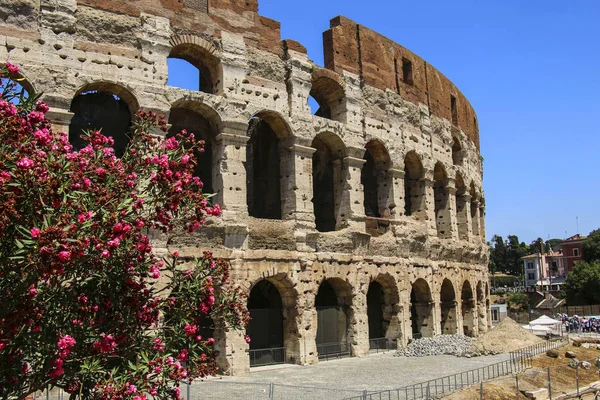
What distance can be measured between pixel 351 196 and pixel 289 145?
9.18 ft

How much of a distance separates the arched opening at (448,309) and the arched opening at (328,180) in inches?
246

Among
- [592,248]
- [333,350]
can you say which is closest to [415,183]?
[333,350]

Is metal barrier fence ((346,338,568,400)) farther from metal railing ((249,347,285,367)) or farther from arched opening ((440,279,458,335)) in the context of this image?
metal railing ((249,347,285,367))

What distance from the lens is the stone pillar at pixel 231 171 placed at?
611 inches

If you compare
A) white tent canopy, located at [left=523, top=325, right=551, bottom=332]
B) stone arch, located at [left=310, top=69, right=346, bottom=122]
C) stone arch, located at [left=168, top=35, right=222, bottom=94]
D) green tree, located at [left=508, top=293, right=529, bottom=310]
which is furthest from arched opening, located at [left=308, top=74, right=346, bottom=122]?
green tree, located at [left=508, top=293, right=529, bottom=310]

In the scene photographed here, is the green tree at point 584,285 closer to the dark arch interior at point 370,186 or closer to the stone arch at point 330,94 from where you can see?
the dark arch interior at point 370,186

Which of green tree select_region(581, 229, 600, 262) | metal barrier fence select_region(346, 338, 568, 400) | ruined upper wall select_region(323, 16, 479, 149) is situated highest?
ruined upper wall select_region(323, 16, 479, 149)

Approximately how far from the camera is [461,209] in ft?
87.0

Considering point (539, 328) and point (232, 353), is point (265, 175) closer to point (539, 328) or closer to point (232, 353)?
point (232, 353)

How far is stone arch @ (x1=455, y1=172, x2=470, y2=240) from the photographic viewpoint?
26016 millimetres

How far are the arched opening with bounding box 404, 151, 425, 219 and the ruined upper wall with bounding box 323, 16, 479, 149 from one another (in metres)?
2.23

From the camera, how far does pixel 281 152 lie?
58.2 feet

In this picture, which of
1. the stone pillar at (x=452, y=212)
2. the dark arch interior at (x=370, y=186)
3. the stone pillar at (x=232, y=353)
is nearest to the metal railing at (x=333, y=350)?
the stone pillar at (x=232, y=353)

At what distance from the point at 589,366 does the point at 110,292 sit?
1559 centimetres
